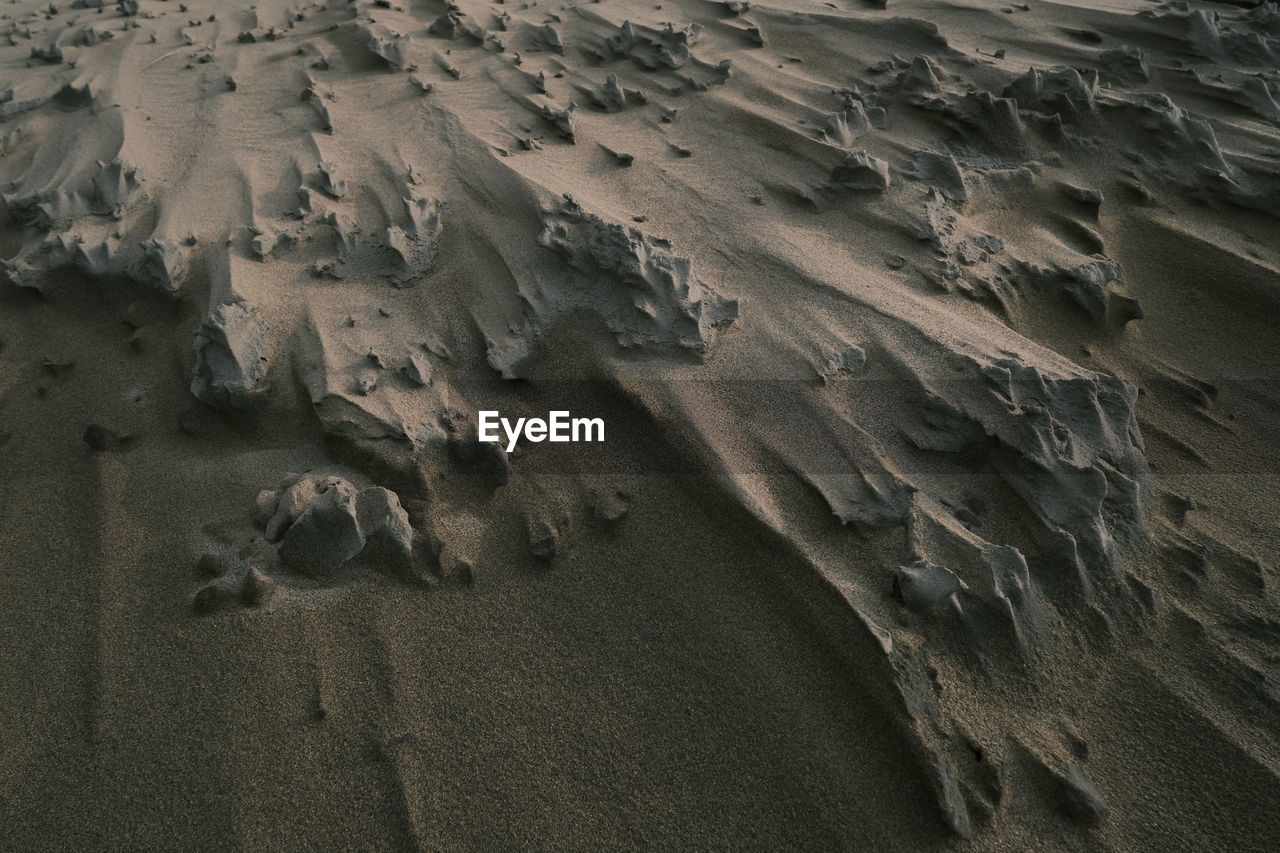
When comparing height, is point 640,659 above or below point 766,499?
below

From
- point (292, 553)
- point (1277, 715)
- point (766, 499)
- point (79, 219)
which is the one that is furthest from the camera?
point (79, 219)

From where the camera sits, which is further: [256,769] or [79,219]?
[79,219]

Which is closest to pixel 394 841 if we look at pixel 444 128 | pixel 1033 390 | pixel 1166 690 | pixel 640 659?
pixel 640 659

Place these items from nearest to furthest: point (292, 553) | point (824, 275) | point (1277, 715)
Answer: point (1277, 715)
point (292, 553)
point (824, 275)

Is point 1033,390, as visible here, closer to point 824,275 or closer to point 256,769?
point 824,275

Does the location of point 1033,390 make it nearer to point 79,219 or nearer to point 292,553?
point 292,553

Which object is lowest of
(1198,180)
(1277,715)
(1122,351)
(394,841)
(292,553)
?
(394,841)
